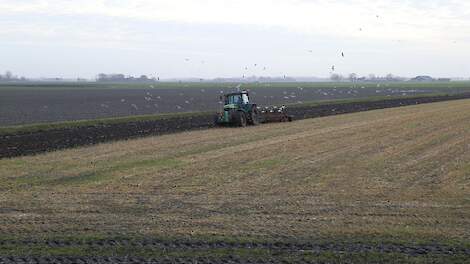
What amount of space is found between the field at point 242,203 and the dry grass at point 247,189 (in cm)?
4

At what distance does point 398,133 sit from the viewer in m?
27.9

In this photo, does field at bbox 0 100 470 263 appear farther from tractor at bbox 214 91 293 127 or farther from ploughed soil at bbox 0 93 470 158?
tractor at bbox 214 91 293 127

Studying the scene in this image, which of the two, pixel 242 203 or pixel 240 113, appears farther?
pixel 240 113

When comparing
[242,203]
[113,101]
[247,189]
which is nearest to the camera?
[242,203]

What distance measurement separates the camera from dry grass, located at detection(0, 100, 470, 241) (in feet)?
36.4

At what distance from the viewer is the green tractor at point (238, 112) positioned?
3294cm

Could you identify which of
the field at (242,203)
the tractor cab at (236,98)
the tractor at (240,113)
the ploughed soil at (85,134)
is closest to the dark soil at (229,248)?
the field at (242,203)

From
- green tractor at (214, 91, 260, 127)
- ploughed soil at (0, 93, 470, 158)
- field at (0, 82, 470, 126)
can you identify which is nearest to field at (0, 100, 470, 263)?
ploughed soil at (0, 93, 470, 158)

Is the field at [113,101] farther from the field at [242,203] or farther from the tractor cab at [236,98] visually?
the field at [242,203]

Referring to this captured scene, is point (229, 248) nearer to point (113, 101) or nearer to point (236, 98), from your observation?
point (236, 98)

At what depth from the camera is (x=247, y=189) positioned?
14.6m

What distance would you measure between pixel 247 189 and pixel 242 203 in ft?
5.29

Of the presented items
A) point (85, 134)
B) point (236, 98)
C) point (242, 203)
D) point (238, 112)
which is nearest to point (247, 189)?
point (242, 203)

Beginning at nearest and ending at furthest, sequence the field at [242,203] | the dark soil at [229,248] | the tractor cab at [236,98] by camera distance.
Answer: the dark soil at [229,248], the field at [242,203], the tractor cab at [236,98]
